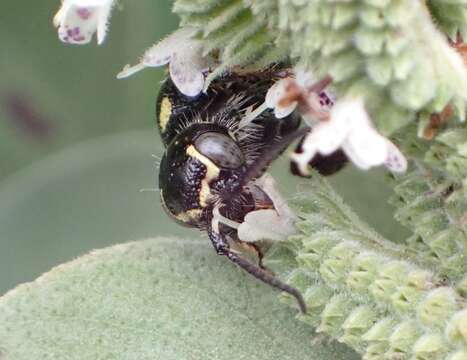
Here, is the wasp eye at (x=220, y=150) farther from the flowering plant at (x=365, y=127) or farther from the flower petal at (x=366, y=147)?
the flower petal at (x=366, y=147)

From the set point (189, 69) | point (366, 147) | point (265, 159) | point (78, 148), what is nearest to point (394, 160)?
point (366, 147)

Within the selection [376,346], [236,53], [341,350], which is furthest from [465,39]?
[341,350]

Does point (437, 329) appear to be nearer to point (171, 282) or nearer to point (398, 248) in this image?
point (398, 248)

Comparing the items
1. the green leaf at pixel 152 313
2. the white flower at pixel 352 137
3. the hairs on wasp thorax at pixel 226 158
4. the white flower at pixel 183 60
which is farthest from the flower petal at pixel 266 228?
the white flower at pixel 352 137

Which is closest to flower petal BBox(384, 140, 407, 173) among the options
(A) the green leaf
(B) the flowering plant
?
(B) the flowering plant

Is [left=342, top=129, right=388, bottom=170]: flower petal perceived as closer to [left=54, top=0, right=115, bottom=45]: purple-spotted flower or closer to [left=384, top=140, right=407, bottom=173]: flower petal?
[left=384, top=140, right=407, bottom=173]: flower petal

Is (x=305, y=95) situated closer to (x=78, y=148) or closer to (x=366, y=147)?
(x=366, y=147)

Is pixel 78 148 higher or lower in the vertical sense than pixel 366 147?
higher
